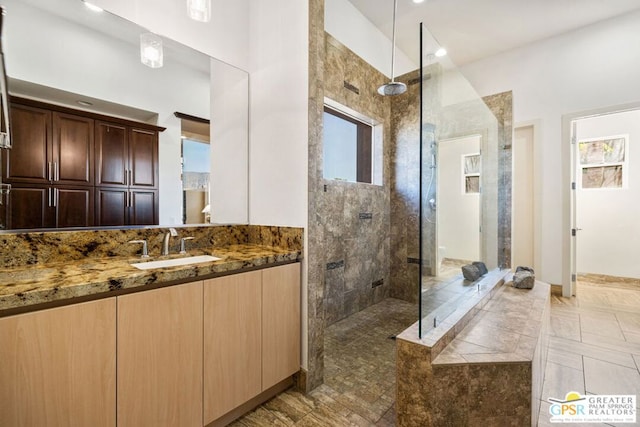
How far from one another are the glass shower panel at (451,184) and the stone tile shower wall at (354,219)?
3.32 feet

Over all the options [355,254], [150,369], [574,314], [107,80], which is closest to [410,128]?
[355,254]

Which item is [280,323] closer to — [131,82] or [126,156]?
[126,156]

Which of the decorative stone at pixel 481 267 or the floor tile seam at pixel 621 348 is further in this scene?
the decorative stone at pixel 481 267

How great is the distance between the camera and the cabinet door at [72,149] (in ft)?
4.77

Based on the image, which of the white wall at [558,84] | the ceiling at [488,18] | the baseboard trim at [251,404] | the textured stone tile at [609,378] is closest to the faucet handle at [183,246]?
the baseboard trim at [251,404]

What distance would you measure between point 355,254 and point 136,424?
7.84ft

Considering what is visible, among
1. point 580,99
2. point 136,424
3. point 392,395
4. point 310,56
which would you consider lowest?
point 392,395

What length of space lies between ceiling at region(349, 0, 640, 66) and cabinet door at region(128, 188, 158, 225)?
3.03 m

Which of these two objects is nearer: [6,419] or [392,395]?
[6,419]

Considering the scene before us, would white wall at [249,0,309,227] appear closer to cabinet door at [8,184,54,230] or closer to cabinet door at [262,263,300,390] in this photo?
cabinet door at [262,263,300,390]

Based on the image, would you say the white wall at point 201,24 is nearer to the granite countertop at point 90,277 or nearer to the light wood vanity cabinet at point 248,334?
the granite countertop at point 90,277

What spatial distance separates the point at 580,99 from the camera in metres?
3.64

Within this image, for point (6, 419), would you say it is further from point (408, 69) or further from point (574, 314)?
point (408, 69)

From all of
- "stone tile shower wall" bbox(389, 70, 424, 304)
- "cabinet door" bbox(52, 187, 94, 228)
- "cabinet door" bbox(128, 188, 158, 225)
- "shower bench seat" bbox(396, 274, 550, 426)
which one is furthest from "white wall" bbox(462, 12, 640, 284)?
"cabinet door" bbox(52, 187, 94, 228)
